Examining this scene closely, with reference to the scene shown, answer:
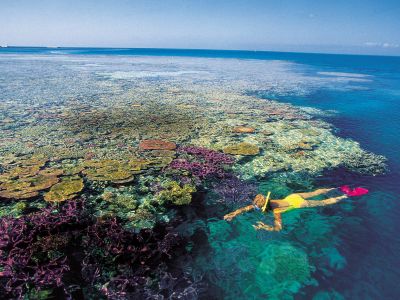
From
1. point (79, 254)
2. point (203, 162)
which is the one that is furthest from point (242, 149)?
point (79, 254)

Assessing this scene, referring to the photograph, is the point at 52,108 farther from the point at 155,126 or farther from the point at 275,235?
the point at 275,235

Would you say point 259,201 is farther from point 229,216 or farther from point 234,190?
point 229,216

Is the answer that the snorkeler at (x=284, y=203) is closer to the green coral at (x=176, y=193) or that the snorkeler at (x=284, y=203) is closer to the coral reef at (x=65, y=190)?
the green coral at (x=176, y=193)

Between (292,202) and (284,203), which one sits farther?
(292,202)

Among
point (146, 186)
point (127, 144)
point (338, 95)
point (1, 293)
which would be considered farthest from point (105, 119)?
point (338, 95)

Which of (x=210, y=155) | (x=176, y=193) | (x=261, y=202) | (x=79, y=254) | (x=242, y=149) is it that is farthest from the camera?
(x=242, y=149)

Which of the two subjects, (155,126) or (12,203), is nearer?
(12,203)

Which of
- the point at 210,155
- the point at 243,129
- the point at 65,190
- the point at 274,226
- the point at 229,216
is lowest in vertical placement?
the point at 274,226

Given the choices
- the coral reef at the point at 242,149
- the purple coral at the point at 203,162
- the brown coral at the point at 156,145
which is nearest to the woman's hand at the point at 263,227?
the purple coral at the point at 203,162
